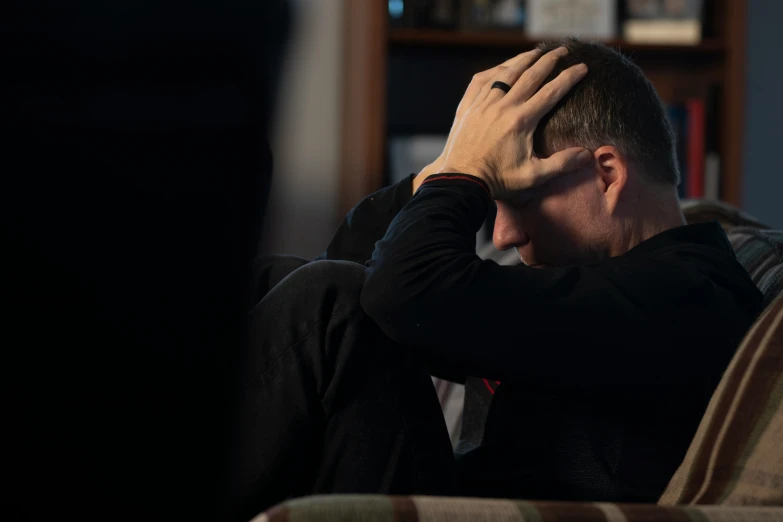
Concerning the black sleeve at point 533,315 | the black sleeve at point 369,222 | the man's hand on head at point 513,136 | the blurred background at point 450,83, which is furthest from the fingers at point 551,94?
the blurred background at point 450,83

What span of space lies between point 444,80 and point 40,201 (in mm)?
2435

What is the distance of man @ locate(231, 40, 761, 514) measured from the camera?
878mm

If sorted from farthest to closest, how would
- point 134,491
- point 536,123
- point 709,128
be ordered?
point 709,128 < point 536,123 < point 134,491

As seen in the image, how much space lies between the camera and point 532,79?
106cm

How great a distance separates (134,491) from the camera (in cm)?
62

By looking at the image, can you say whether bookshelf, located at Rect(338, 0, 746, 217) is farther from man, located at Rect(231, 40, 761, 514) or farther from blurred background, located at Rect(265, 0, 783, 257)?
man, located at Rect(231, 40, 761, 514)

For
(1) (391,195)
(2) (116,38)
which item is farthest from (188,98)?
(1) (391,195)

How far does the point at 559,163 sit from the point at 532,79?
0.11 metres

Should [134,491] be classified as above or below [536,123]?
below

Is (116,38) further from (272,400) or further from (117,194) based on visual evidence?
(272,400)

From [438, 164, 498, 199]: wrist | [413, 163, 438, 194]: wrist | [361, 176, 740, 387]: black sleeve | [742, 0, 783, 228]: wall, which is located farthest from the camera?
[742, 0, 783, 228]: wall

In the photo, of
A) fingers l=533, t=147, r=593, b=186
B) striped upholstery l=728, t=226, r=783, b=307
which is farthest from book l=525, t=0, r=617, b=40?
fingers l=533, t=147, r=593, b=186

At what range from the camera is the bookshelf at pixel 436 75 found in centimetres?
254

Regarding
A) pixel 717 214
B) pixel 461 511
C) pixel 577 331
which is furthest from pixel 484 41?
pixel 461 511
